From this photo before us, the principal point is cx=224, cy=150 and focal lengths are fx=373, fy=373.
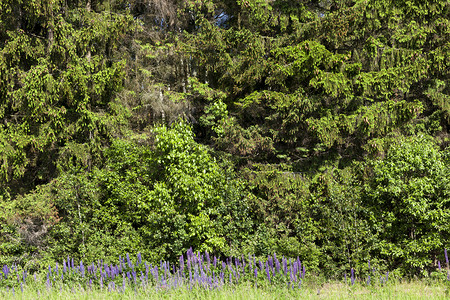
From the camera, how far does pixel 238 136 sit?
433 inches

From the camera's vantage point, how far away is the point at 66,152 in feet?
36.5

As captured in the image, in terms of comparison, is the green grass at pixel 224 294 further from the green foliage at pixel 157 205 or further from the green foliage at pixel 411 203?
the green foliage at pixel 157 205

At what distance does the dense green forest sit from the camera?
8633 mm

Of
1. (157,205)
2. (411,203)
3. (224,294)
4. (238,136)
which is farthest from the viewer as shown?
(238,136)

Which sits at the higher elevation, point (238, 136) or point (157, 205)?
point (238, 136)

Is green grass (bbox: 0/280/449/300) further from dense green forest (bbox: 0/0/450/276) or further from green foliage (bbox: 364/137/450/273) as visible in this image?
dense green forest (bbox: 0/0/450/276)

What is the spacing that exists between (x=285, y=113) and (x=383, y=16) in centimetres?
409

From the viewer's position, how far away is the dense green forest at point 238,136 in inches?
340

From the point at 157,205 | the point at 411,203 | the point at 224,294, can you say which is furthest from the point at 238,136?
the point at 224,294

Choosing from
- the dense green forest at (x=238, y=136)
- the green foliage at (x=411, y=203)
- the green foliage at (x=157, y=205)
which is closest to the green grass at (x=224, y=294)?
the green foliage at (x=411, y=203)

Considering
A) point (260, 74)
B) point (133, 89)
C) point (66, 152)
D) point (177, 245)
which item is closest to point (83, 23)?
point (133, 89)

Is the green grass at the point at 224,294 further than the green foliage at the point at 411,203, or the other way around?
the green foliage at the point at 411,203

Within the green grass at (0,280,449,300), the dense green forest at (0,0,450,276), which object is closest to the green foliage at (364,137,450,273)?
the dense green forest at (0,0,450,276)

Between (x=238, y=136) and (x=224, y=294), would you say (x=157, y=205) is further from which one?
(x=224, y=294)
